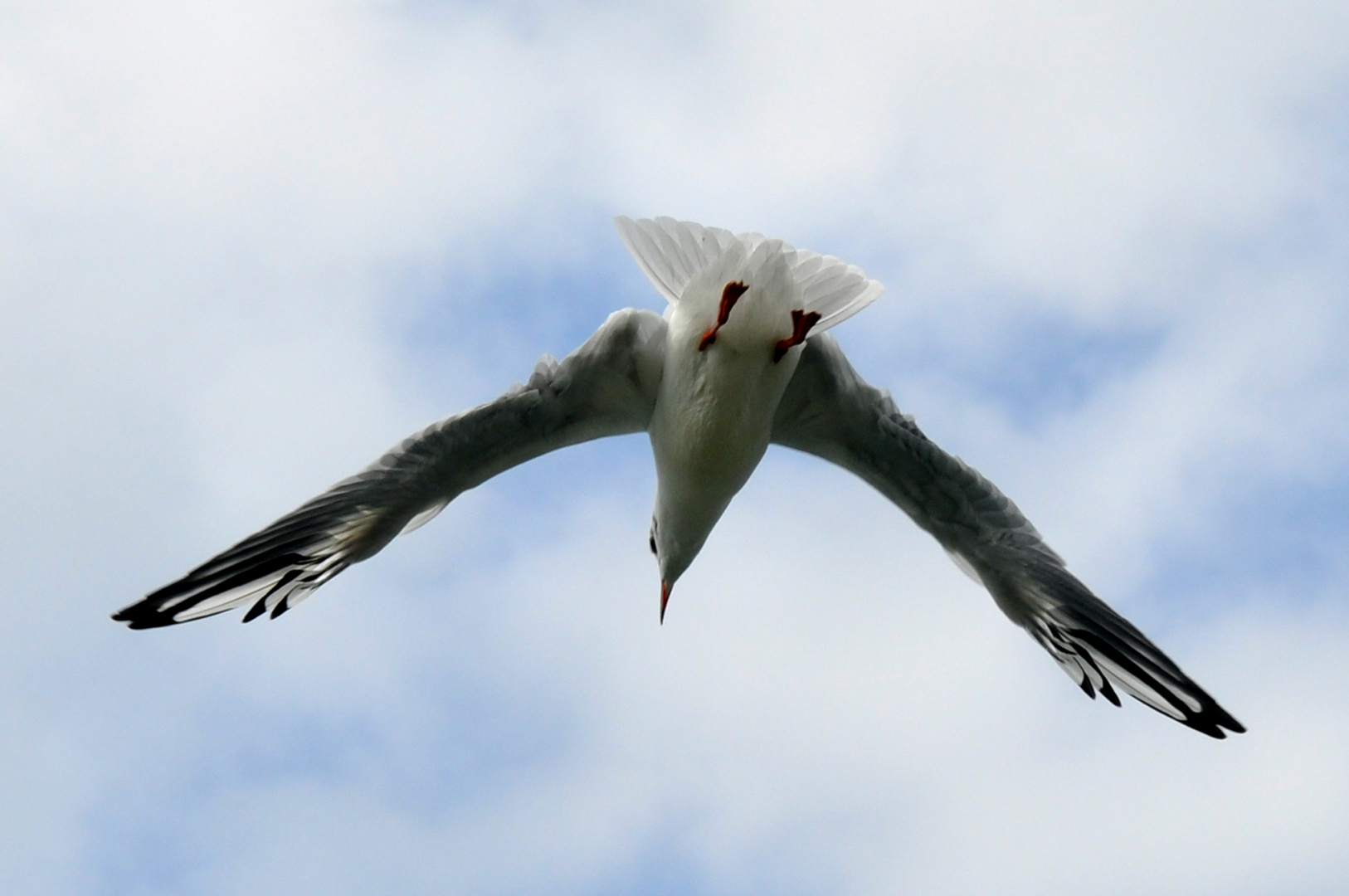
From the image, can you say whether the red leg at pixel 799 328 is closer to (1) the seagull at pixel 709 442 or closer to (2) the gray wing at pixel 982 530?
(1) the seagull at pixel 709 442

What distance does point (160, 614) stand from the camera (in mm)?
7074

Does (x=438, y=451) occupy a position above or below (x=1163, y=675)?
below

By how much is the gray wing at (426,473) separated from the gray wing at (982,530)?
0.71 m

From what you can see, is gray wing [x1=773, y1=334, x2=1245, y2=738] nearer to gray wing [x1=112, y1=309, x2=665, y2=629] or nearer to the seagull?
the seagull

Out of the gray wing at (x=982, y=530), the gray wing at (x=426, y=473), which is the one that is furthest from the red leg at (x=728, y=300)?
the gray wing at (x=982, y=530)

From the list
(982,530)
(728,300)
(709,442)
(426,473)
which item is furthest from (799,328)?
(426,473)

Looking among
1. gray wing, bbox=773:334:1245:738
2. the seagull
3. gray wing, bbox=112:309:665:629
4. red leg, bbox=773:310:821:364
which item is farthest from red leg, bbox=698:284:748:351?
gray wing, bbox=773:334:1245:738

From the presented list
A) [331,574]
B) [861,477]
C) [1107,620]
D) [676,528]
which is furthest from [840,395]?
[331,574]

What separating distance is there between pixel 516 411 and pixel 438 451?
1.17 ft

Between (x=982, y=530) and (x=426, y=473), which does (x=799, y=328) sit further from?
(x=426, y=473)

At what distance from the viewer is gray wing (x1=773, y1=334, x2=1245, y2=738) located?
7.30m

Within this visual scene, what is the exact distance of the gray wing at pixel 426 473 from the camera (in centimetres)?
701

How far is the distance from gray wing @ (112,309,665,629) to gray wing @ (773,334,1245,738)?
71cm

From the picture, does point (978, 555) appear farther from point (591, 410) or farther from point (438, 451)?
point (438, 451)
